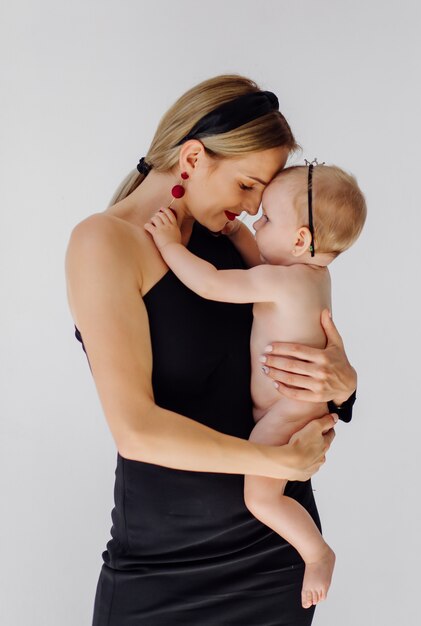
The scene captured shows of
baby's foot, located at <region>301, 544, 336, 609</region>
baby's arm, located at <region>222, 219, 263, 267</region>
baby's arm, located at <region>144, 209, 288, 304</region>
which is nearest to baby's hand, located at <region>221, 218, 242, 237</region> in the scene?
baby's arm, located at <region>222, 219, 263, 267</region>

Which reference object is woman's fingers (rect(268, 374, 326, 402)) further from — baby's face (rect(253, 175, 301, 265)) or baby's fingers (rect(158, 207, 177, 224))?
baby's fingers (rect(158, 207, 177, 224))

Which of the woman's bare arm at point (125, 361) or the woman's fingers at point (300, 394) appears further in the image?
the woman's fingers at point (300, 394)

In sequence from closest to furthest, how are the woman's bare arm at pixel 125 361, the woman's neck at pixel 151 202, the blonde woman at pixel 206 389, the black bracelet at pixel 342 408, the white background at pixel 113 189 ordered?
the woman's bare arm at pixel 125 361 → the blonde woman at pixel 206 389 → the woman's neck at pixel 151 202 → the black bracelet at pixel 342 408 → the white background at pixel 113 189

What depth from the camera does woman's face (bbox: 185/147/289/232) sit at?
2117mm

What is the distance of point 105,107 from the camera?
10.7ft

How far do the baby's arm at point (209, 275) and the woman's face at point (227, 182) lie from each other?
101 millimetres

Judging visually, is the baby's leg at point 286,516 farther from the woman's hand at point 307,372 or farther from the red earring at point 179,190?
the red earring at point 179,190

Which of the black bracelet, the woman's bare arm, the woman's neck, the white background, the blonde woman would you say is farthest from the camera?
the white background

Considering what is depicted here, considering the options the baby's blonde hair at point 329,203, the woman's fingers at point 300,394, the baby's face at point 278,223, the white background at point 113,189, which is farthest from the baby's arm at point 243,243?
the white background at point 113,189

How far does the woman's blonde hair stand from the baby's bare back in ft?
1.01

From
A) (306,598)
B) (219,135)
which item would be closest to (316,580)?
(306,598)

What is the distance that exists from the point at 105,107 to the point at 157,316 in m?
1.47

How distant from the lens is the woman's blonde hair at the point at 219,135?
6.84ft

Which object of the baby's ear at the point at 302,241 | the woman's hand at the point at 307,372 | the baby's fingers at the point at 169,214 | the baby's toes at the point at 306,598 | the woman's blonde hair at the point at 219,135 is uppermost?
the woman's blonde hair at the point at 219,135
